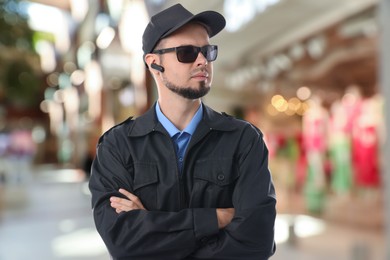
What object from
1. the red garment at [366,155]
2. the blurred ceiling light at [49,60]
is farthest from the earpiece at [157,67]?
the red garment at [366,155]

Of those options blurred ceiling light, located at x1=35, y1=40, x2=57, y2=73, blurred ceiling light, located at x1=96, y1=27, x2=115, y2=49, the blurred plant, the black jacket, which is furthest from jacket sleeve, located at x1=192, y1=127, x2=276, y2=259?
the blurred plant

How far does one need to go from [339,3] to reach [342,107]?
1.38 m

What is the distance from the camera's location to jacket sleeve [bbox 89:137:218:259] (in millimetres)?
547

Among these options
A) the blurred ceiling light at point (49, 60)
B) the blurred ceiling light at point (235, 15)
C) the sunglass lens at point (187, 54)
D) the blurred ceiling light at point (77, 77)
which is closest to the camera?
the sunglass lens at point (187, 54)

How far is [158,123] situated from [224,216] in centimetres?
13

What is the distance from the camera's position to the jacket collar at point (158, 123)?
562mm

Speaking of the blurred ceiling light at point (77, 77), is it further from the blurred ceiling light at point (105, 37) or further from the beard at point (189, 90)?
the beard at point (189, 90)

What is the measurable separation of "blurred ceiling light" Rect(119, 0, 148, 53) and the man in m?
0.06

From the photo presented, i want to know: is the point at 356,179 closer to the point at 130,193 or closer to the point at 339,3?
the point at 339,3

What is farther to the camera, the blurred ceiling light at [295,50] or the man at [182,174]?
the blurred ceiling light at [295,50]

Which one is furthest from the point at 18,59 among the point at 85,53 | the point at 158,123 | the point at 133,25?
the point at 158,123

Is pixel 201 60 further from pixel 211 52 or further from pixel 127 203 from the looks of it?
pixel 127 203

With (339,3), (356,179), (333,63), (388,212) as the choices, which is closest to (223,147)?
(388,212)

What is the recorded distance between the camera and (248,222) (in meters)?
0.56
